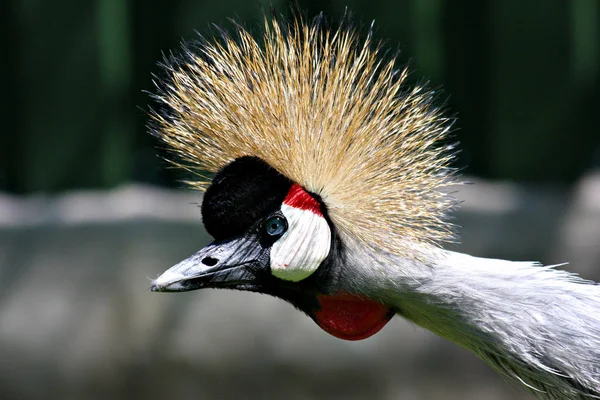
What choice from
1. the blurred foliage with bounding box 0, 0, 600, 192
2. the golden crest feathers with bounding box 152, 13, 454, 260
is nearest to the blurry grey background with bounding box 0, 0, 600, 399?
the blurred foliage with bounding box 0, 0, 600, 192

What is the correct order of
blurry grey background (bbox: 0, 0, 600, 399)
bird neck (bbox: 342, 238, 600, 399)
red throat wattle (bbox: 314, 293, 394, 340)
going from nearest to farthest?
bird neck (bbox: 342, 238, 600, 399) < red throat wattle (bbox: 314, 293, 394, 340) < blurry grey background (bbox: 0, 0, 600, 399)

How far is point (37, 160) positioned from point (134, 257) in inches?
19.6

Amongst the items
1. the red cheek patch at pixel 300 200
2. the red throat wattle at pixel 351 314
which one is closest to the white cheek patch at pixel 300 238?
the red cheek patch at pixel 300 200

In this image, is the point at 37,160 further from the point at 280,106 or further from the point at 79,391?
the point at 280,106

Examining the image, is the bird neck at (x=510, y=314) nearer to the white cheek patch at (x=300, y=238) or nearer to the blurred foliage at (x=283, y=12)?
the white cheek patch at (x=300, y=238)

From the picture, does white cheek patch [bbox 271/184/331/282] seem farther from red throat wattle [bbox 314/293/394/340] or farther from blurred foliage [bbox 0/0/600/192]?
blurred foliage [bbox 0/0/600/192]

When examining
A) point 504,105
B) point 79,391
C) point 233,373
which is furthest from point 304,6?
point 79,391

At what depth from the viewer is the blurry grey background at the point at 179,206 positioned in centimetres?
281

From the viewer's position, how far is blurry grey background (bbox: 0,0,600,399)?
2812 millimetres

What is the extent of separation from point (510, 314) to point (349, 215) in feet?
1.06

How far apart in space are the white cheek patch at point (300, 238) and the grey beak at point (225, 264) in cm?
4

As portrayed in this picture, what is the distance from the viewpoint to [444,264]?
1.43 metres

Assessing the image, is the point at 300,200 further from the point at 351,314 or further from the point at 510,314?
the point at 510,314

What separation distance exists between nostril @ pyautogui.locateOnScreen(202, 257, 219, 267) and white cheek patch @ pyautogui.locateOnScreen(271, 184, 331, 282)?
10 centimetres
